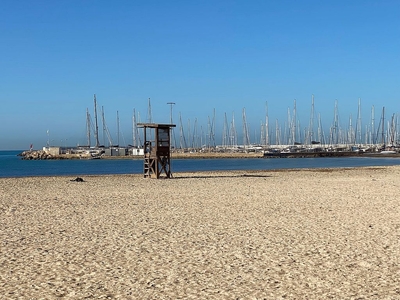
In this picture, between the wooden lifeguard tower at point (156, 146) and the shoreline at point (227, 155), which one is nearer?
the wooden lifeguard tower at point (156, 146)

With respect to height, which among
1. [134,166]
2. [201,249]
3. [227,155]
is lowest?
[201,249]

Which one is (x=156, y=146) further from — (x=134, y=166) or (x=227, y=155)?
(x=227, y=155)

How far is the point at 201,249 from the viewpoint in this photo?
973 cm

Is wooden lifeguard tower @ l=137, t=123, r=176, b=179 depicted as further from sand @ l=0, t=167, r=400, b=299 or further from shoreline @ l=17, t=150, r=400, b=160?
shoreline @ l=17, t=150, r=400, b=160

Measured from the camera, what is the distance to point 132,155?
115 m

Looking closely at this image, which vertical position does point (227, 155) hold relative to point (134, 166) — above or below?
above

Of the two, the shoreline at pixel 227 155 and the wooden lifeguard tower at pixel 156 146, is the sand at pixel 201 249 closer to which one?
the wooden lifeguard tower at pixel 156 146

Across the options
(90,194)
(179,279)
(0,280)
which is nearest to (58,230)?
(0,280)

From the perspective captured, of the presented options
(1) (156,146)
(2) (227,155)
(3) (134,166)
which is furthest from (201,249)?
(2) (227,155)

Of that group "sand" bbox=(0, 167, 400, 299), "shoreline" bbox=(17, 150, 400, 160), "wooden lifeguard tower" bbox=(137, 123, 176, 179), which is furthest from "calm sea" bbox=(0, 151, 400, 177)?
"sand" bbox=(0, 167, 400, 299)

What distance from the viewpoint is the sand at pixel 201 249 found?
23.4 feet

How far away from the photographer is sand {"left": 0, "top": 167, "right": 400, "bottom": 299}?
713 centimetres

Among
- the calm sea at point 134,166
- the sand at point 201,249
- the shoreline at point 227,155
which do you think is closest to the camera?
the sand at point 201,249

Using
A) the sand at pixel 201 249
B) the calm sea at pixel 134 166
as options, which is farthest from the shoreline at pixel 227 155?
the sand at pixel 201 249
